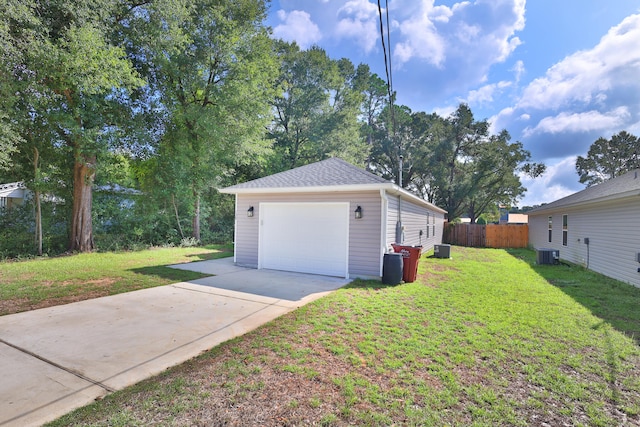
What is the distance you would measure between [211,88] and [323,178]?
31.1ft

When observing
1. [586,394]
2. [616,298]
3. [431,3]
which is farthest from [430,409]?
[431,3]

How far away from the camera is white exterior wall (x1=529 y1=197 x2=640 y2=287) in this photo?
23.6 feet

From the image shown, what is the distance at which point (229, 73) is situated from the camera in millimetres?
14297

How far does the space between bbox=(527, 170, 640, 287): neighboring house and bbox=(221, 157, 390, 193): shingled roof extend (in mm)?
5969

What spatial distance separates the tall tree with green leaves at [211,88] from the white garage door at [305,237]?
24.5ft

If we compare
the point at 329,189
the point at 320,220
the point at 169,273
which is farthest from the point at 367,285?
the point at 169,273

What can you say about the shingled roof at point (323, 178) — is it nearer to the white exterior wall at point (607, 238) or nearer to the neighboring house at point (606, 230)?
the neighboring house at point (606, 230)

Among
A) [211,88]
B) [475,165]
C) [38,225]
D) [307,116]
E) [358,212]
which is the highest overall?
[307,116]

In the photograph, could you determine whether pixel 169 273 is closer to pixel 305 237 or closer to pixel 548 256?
pixel 305 237

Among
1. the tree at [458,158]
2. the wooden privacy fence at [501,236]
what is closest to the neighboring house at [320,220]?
the wooden privacy fence at [501,236]

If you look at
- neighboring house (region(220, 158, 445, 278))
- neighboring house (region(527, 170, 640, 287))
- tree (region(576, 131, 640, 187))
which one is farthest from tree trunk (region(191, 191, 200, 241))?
tree (region(576, 131, 640, 187))

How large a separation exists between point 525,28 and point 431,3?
4.13 meters

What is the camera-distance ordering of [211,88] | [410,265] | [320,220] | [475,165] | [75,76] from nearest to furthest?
1. [410,265]
2. [320,220]
3. [75,76]
4. [211,88]
5. [475,165]

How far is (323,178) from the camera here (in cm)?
798
